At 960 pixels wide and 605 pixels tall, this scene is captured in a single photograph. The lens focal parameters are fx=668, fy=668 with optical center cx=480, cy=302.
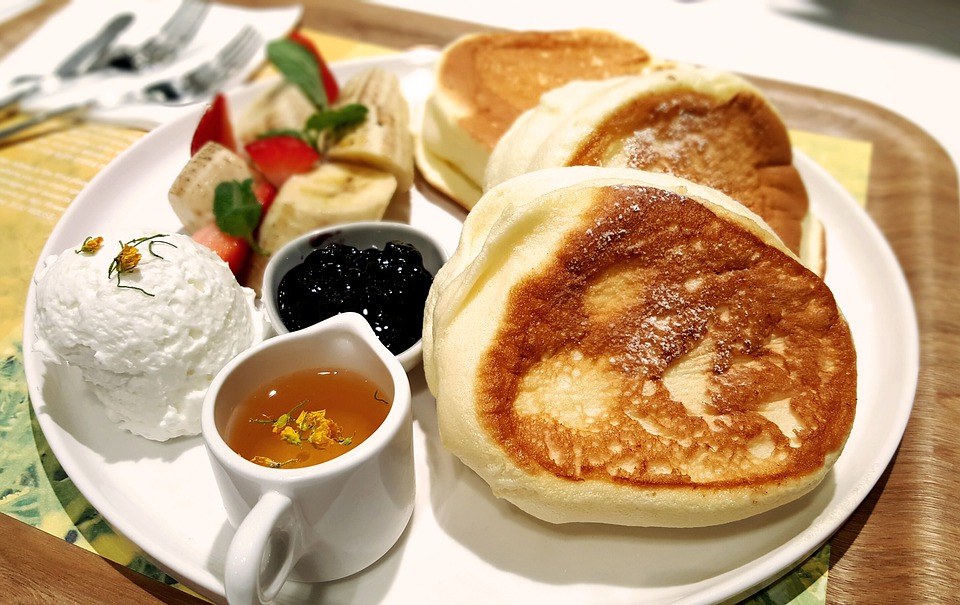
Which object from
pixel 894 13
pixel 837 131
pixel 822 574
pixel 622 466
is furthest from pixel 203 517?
pixel 894 13

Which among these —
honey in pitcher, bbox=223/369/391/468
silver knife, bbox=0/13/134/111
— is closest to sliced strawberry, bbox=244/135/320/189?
honey in pitcher, bbox=223/369/391/468

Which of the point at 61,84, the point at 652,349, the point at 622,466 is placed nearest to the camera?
the point at 622,466

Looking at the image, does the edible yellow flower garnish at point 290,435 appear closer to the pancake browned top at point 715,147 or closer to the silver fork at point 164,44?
the pancake browned top at point 715,147

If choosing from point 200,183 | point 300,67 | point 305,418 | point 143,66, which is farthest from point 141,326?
point 143,66

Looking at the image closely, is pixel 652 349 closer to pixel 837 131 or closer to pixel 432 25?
pixel 837 131

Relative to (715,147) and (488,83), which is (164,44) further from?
(715,147)

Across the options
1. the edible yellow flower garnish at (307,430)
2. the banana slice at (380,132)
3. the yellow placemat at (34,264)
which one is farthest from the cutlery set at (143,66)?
the edible yellow flower garnish at (307,430)

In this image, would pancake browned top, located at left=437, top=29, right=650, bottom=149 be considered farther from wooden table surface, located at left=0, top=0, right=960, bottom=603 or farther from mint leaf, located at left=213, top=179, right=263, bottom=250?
wooden table surface, located at left=0, top=0, right=960, bottom=603
